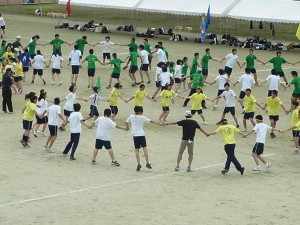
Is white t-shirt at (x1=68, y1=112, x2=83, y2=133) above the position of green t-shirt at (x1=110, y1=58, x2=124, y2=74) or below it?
below

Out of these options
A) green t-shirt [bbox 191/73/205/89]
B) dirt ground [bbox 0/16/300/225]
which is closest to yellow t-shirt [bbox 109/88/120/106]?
dirt ground [bbox 0/16/300/225]

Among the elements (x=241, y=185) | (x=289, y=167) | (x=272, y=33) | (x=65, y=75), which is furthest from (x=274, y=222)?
(x=272, y=33)

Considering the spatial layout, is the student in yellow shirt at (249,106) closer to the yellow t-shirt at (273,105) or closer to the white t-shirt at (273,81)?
the yellow t-shirt at (273,105)

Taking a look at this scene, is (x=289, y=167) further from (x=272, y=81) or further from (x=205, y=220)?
(x=272, y=81)

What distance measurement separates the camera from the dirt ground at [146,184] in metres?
16.2

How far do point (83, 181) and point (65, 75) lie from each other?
47.1 ft

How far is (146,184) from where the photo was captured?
1844cm

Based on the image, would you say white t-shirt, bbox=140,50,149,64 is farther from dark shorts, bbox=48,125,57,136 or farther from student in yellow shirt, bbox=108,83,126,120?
dark shorts, bbox=48,125,57,136

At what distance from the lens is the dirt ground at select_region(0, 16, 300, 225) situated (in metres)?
16.2

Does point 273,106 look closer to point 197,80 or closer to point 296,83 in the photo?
point 296,83

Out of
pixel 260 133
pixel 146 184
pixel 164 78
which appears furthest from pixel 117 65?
pixel 146 184

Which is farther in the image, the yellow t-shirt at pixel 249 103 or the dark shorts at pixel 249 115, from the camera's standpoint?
the dark shorts at pixel 249 115

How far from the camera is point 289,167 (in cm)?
2038

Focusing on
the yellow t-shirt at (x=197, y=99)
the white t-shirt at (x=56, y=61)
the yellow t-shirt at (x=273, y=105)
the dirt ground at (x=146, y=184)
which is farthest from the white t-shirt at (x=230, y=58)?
the yellow t-shirt at (x=273, y=105)
